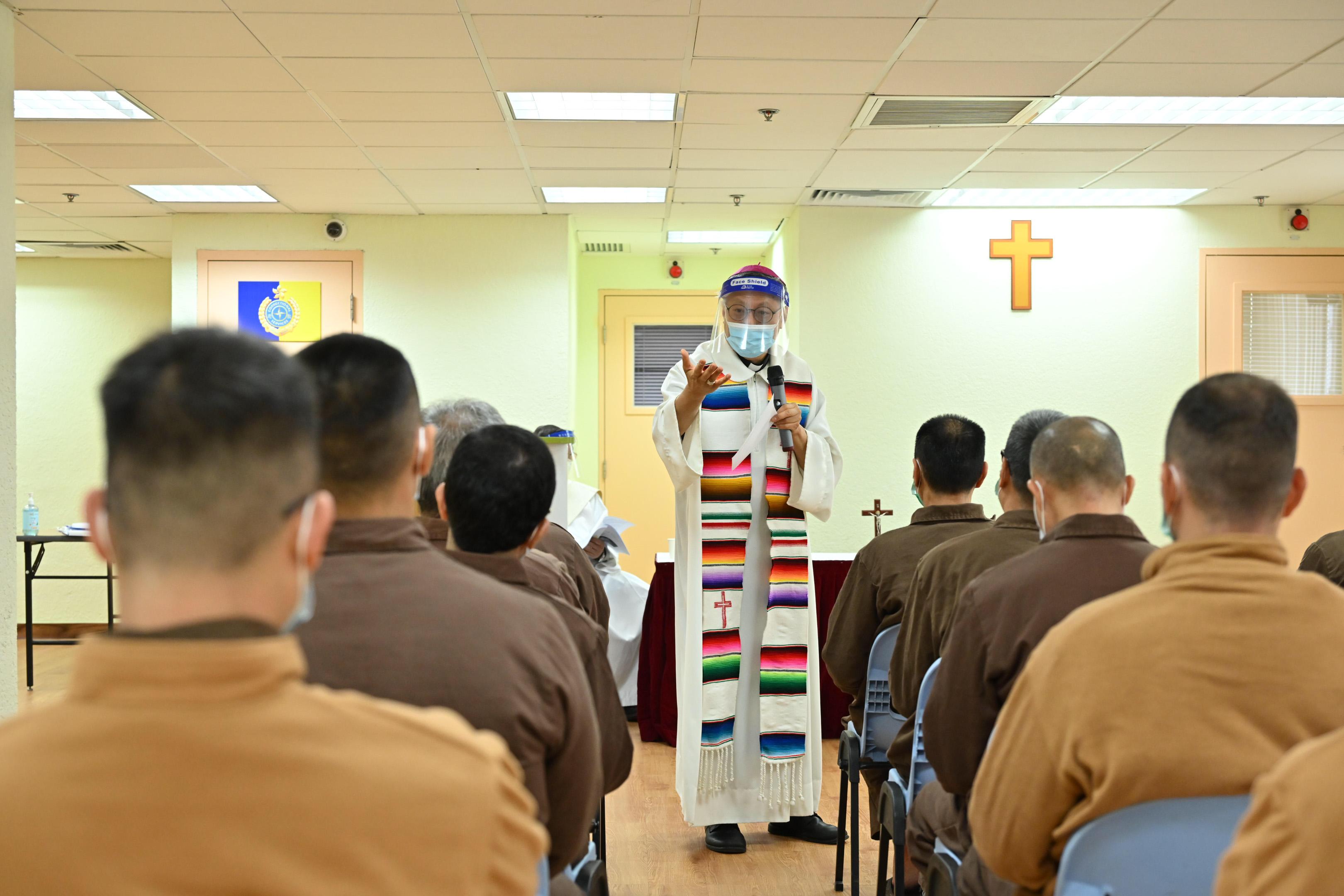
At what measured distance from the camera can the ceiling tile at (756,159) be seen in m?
5.04

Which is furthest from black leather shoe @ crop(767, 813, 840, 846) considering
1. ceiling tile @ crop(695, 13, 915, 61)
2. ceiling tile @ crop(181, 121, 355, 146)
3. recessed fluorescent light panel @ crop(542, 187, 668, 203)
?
recessed fluorescent light panel @ crop(542, 187, 668, 203)

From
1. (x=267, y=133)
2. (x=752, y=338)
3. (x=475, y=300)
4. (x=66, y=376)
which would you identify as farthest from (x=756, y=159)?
(x=66, y=376)

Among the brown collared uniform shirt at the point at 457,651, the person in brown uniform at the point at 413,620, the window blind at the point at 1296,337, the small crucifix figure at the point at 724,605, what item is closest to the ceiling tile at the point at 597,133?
the small crucifix figure at the point at 724,605

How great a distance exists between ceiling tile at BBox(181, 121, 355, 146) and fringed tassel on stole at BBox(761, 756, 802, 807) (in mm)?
3366

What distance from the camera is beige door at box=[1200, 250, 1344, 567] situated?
6.27m

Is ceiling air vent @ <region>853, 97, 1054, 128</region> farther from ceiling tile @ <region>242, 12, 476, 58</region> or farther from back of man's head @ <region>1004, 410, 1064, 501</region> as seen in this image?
back of man's head @ <region>1004, 410, 1064, 501</region>

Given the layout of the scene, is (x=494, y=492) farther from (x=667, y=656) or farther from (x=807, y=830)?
(x=667, y=656)

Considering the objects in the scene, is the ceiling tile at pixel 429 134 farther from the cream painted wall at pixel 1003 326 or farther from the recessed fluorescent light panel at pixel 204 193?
the cream painted wall at pixel 1003 326

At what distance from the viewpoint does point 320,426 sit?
1.21 metres

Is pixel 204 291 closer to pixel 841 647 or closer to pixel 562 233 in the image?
pixel 562 233

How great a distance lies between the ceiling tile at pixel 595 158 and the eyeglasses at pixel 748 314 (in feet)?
6.64

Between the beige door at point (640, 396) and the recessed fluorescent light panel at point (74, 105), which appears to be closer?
the recessed fluorescent light panel at point (74, 105)

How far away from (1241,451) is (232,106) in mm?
4291

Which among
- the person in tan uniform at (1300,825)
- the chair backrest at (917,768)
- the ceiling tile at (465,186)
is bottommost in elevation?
the chair backrest at (917,768)
